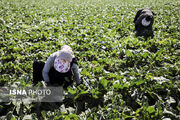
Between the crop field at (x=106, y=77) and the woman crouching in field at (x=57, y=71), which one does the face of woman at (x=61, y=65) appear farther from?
the crop field at (x=106, y=77)

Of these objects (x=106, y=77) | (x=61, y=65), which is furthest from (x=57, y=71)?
(x=106, y=77)

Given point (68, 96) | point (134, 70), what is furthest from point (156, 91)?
point (68, 96)

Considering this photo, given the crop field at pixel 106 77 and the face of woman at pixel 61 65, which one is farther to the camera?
the face of woman at pixel 61 65

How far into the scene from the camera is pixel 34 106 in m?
2.97

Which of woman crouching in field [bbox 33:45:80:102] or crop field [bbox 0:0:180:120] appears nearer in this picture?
crop field [bbox 0:0:180:120]

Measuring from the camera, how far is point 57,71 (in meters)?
3.36

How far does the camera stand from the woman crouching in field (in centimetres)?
322

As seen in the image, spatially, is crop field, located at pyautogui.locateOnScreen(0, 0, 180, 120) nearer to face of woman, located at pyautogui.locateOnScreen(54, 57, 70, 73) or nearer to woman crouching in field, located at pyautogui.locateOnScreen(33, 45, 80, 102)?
woman crouching in field, located at pyautogui.locateOnScreen(33, 45, 80, 102)

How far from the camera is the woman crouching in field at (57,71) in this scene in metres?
3.22

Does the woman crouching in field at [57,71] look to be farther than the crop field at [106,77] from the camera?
Yes

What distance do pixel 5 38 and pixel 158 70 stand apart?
5.55 metres

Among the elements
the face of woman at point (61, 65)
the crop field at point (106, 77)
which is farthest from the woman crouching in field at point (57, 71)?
the crop field at point (106, 77)

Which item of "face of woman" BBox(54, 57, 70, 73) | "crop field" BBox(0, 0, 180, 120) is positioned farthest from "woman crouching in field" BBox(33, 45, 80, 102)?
"crop field" BBox(0, 0, 180, 120)

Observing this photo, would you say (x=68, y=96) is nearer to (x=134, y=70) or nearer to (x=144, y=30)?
(x=134, y=70)
